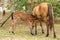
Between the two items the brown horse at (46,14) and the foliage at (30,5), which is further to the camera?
the foliage at (30,5)

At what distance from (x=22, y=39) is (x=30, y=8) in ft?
17.3

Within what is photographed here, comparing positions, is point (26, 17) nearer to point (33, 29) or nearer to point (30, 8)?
point (33, 29)

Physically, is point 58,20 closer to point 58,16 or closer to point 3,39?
point 58,16

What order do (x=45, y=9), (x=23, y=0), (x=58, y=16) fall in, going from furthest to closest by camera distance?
(x=58, y=16)
(x=23, y=0)
(x=45, y=9)

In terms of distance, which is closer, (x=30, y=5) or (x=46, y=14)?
(x=46, y=14)

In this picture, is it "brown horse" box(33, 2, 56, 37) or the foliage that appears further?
the foliage

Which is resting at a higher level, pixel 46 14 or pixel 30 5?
pixel 46 14

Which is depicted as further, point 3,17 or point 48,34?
point 3,17

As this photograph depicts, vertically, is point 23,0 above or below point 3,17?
above

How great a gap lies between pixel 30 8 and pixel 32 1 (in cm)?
94

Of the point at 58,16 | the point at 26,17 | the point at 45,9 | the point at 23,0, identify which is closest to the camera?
the point at 45,9

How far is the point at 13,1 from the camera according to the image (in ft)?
49.0

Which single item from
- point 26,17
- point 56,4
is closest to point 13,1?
point 56,4

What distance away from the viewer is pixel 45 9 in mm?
9984
